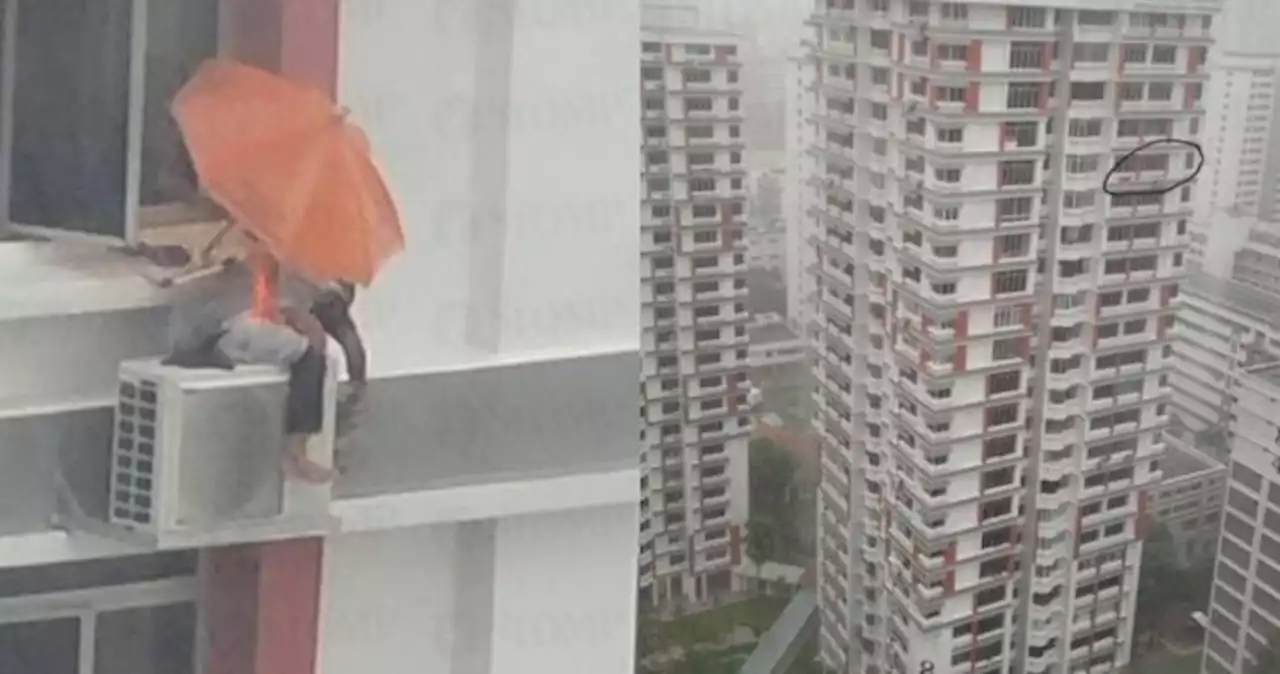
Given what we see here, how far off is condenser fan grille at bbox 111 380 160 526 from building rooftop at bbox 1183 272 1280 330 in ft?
3.52

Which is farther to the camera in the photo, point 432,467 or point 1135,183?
point 1135,183

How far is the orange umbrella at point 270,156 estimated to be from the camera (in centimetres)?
102

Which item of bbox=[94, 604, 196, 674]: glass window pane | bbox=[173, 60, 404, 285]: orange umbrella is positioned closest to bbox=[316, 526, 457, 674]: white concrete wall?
bbox=[94, 604, 196, 674]: glass window pane

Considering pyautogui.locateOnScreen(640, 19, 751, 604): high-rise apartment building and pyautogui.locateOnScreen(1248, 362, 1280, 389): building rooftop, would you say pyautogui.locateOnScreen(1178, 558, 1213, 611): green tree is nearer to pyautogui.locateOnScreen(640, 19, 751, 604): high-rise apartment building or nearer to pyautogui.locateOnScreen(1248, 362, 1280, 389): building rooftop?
pyautogui.locateOnScreen(1248, 362, 1280, 389): building rooftop

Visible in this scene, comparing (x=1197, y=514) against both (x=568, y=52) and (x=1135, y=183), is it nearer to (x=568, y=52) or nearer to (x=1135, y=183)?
(x=1135, y=183)

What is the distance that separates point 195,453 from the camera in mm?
1002

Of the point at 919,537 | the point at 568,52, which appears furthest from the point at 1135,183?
the point at 568,52

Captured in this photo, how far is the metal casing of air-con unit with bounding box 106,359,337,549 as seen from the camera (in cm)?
100

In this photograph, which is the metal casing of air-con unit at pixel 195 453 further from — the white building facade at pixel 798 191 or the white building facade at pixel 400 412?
the white building facade at pixel 798 191

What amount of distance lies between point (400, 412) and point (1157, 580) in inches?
35.0

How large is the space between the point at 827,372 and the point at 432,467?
498 mm

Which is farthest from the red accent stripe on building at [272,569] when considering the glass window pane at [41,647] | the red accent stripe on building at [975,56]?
the red accent stripe on building at [975,56]

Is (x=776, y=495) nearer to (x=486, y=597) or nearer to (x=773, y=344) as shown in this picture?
(x=773, y=344)

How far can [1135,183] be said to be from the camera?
1.42m
